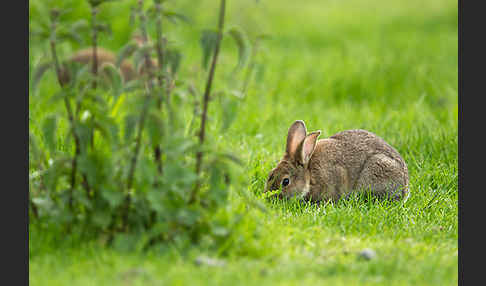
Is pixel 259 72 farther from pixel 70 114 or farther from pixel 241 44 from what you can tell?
pixel 70 114

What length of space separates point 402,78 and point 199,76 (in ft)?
10.3

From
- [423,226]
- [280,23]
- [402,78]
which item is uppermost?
[280,23]

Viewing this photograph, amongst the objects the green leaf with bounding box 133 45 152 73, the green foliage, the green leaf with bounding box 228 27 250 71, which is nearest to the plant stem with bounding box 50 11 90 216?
the green foliage

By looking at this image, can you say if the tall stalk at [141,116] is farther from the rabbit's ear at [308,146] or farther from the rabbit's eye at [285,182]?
the rabbit's ear at [308,146]

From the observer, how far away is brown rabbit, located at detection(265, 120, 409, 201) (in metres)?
5.38

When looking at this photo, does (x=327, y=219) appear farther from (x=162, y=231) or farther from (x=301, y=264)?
(x=162, y=231)

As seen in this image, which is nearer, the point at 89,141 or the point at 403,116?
the point at 89,141

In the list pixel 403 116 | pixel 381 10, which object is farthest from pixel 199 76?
pixel 381 10

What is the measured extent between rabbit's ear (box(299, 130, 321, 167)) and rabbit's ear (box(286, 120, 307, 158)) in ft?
0.18

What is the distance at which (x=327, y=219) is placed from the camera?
466cm

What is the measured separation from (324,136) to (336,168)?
40.8 inches

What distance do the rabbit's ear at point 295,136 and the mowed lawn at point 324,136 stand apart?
338 mm

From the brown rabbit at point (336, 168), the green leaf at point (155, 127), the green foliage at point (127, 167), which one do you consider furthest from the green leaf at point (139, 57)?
the brown rabbit at point (336, 168)

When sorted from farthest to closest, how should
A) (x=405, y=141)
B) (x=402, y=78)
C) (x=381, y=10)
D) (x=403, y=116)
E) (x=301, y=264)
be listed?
1. (x=381, y=10)
2. (x=402, y=78)
3. (x=403, y=116)
4. (x=405, y=141)
5. (x=301, y=264)
